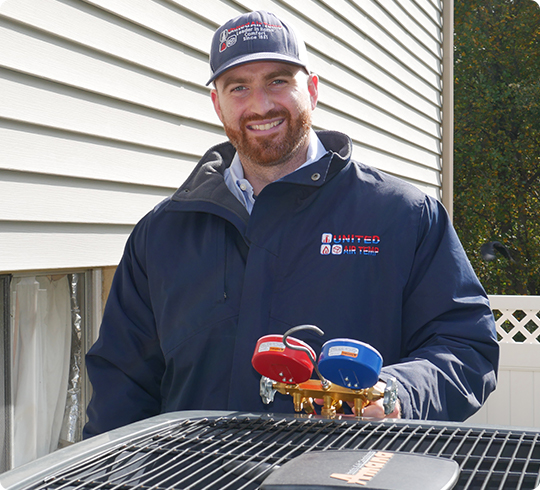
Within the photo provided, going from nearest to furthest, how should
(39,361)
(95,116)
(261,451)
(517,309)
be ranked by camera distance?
(261,451) < (95,116) < (39,361) < (517,309)

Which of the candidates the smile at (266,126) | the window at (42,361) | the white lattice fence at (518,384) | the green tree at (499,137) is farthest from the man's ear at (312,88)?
the green tree at (499,137)

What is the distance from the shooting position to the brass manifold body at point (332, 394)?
1.08 meters

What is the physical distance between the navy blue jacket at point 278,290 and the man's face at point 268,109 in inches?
6.1

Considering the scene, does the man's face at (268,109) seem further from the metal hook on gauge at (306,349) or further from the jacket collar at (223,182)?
the metal hook on gauge at (306,349)

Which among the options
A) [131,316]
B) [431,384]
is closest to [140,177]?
[131,316]

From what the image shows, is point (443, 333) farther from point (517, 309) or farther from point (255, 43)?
point (517, 309)

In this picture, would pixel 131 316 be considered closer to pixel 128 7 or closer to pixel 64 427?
pixel 64 427

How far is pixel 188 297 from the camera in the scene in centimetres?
182

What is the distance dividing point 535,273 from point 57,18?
13.0 meters

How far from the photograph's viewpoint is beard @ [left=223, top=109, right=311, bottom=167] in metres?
2.00

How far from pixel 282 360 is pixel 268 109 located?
111 cm

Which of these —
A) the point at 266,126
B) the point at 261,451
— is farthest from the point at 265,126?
the point at 261,451

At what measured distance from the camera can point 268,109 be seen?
1.99 meters

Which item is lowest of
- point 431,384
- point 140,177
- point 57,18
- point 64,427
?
point 64,427
